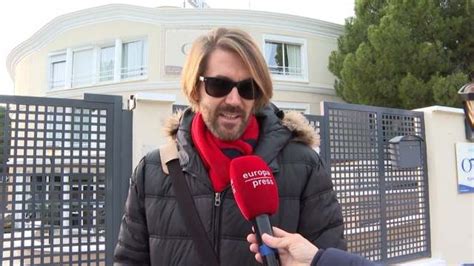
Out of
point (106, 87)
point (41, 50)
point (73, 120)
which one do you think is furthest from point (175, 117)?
point (41, 50)

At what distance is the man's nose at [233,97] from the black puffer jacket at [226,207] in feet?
0.66

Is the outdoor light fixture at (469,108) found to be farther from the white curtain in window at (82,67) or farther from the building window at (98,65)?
the white curtain in window at (82,67)

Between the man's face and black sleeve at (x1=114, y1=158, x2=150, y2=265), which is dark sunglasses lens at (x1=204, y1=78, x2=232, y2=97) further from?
black sleeve at (x1=114, y1=158, x2=150, y2=265)

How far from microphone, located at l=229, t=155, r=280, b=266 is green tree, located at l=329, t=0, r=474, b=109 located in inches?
504

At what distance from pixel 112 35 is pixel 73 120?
561 inches

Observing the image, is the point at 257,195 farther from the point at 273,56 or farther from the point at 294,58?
the point at 294,58

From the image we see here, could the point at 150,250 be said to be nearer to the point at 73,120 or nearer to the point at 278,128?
the point at 278,128

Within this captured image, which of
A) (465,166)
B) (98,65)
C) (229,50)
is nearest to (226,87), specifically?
(229,50)

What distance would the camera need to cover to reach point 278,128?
1.89 meters

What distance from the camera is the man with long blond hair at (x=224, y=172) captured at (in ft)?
5.63

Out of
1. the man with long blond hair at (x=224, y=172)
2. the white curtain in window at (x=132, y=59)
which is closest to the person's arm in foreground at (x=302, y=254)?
the man with long blond hair at (x=224, y=172)

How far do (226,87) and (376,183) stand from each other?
4273 mm

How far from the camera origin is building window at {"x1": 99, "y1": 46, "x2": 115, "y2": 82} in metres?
17.6

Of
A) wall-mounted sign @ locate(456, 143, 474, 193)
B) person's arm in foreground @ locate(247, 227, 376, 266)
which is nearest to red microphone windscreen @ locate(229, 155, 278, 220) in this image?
person's arm in foreground @ locate(247, 227, 376, 266)
